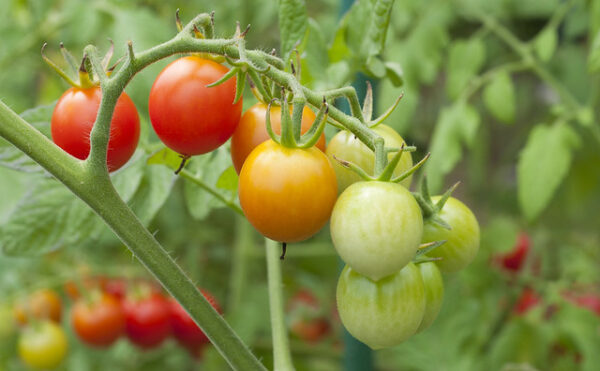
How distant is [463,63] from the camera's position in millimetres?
1113

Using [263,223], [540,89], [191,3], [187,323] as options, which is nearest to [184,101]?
[263,223]

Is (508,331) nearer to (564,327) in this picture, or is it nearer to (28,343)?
(564,327)

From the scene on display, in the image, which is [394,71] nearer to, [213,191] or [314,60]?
[314,60]

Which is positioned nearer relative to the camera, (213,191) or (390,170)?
(390,170)

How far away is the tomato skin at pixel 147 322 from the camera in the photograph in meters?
1.36

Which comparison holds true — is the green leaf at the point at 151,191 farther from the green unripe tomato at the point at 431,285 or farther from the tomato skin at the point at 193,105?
the green unripe tomato at the point at 431,285

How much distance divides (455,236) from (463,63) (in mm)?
671

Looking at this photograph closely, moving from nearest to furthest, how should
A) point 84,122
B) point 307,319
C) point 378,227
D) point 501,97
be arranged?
point 378,227 < point 84,122 < point 501,97 < point 307,319

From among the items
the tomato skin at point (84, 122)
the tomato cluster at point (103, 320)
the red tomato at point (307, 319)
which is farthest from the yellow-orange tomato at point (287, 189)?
the red tomato at point (307, 319)

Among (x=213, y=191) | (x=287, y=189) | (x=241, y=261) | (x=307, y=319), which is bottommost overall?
(x=307, y=319)

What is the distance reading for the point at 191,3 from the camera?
1697mm

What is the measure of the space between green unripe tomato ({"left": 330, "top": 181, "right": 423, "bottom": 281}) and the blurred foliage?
0.23 m

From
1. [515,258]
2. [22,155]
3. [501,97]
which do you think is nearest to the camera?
[22,155]

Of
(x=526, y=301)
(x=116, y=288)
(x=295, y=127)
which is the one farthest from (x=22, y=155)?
(x=526, y=301)
